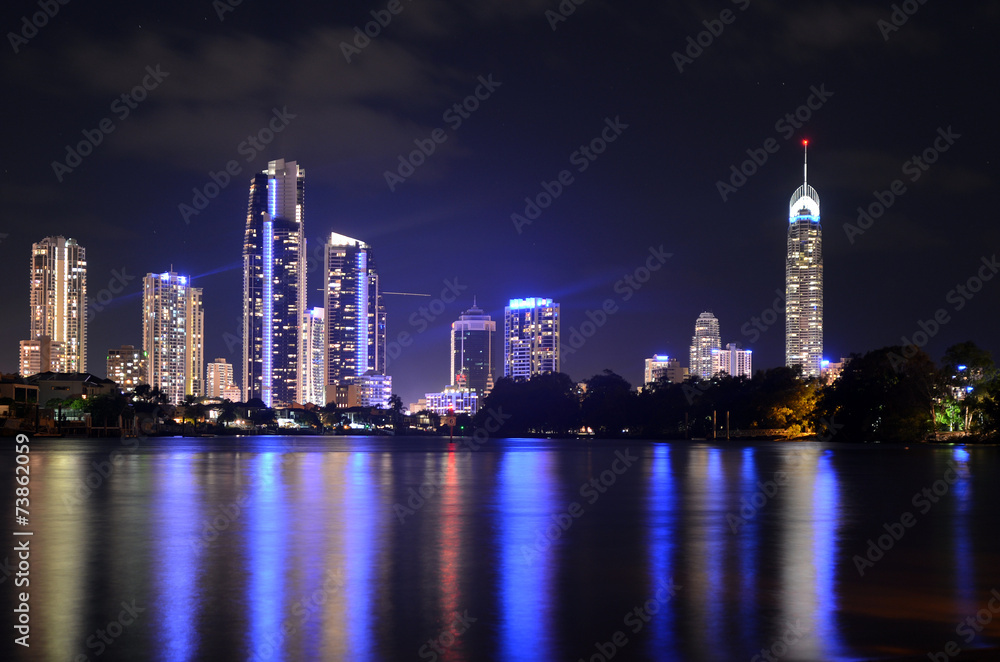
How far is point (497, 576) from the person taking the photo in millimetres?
14375

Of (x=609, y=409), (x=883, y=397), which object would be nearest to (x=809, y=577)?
(x=883, y=397)

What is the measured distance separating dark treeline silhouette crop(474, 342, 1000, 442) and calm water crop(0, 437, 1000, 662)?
7729 cm

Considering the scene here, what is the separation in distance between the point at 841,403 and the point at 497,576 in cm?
11509

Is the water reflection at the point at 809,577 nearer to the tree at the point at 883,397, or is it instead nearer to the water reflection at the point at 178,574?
the water reflection at the point at 178,574

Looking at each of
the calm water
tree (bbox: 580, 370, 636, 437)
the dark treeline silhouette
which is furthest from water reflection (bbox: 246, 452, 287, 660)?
tree (bbox: 580, 370, 636, 437)

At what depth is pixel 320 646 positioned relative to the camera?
10039 millimetres

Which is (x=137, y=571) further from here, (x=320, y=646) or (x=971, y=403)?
(x=971, y=403)

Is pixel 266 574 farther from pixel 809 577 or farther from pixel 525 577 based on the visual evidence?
A: pixel 809 577

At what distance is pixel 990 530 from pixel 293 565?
15.1 meters

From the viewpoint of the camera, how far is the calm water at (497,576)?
10281 mm

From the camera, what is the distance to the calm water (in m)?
10.3

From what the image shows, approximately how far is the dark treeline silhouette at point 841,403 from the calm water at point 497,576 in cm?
7729

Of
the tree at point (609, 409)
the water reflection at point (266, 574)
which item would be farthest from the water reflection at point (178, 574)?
the tree at point (609, 409)

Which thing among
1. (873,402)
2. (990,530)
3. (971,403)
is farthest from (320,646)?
(873,402)
